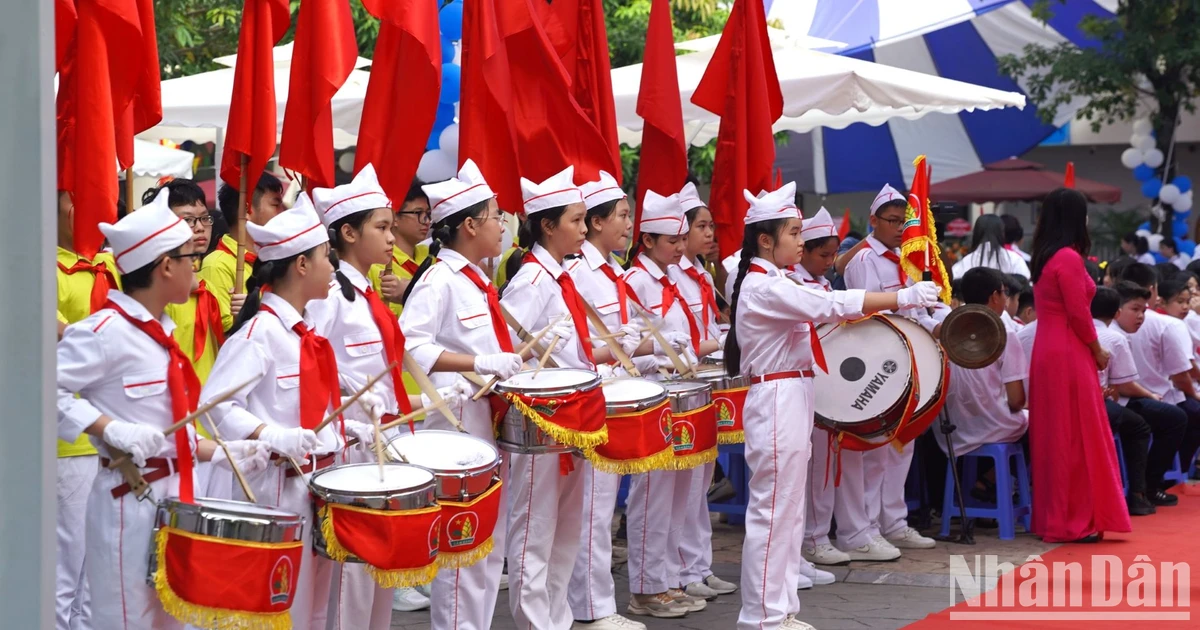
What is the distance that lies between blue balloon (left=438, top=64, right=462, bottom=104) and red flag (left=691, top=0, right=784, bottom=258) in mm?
1484

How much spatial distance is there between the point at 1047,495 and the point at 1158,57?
1000 centimetres

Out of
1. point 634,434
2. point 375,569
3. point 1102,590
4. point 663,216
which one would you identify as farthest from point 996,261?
point 375,569

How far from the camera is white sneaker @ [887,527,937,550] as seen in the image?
7.77 meters

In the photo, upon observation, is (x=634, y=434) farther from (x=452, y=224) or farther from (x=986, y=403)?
(x=986, y=403)

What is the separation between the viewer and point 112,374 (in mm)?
3785

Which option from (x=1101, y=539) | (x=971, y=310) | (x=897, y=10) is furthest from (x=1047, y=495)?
(x=897, y=10)

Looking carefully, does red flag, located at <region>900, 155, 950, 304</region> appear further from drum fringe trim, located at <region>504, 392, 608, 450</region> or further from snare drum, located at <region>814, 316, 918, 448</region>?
drum fringe trim, located at <region>504, 392, 608, 450</region>

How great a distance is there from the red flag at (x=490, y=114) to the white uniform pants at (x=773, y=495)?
1592mm

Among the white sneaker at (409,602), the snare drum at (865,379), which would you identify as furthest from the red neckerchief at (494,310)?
the snare drum at (865,379)

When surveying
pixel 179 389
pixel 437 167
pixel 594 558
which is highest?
pixel 437 167

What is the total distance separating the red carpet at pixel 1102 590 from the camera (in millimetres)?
5961

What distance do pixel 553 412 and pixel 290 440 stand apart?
1.13 m

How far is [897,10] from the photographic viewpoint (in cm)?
1265

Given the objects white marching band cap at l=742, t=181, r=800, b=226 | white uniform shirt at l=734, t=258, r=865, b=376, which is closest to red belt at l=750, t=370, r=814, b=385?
white uniform shirt at l=734, t=258, r=865, b=376
